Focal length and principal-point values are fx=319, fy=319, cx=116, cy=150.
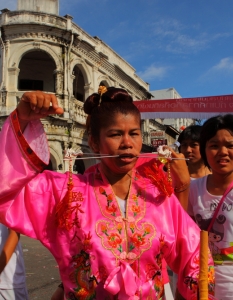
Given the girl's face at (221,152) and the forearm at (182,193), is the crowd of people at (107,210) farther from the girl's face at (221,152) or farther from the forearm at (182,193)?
the girl's face at (221,152)

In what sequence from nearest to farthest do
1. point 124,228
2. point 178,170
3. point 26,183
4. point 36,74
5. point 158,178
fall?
point 26,183 < point 124,228 < point 158,178 < point 178,170 < point 36,74

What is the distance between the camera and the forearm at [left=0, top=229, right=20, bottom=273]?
7.54 feet

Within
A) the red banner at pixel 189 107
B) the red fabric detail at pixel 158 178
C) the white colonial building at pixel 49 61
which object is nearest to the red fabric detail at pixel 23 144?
the red fabric detail at pixel 158 178

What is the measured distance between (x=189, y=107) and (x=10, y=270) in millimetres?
2921

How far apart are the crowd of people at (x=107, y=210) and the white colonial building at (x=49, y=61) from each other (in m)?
10.8

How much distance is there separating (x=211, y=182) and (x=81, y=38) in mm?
13607

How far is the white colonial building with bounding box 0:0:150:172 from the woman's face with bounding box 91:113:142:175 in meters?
10.8

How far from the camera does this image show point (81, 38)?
14.6 meters

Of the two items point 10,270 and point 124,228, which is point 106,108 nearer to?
point 124,228

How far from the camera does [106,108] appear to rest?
1777 millimetres

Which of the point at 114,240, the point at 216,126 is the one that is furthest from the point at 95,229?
the point at 216,126

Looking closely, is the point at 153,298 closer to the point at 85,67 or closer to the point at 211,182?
the point at 211,182

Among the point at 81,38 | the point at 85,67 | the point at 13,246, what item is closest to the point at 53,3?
the point at 81,38

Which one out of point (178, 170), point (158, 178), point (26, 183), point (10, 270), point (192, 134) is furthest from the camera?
point (192, 134)
